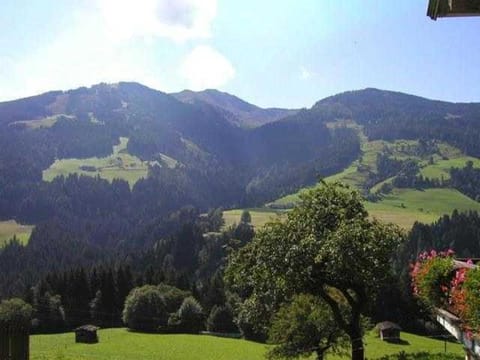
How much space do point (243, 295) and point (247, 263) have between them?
102786 millimetres

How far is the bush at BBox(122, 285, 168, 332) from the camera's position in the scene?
12056 cm

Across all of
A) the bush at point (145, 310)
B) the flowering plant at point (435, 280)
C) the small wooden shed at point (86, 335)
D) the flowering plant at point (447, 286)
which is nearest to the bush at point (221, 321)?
the bush at point (145, 310)

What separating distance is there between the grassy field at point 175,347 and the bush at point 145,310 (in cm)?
338

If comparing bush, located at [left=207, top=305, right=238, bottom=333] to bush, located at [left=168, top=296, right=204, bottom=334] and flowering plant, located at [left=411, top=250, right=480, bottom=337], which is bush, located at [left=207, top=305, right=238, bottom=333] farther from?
flowering plant, located at [left=411, top=250, right=480, bottom=337]

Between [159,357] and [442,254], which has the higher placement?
[442,254]

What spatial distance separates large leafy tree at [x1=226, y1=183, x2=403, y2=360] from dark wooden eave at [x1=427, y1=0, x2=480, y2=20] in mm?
14099

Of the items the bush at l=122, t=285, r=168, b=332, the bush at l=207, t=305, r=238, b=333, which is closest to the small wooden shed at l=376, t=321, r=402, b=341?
the bush at l=207, t=305, r=238, b=333

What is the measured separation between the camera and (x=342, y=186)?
2767 cm

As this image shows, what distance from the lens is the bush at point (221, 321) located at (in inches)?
4961

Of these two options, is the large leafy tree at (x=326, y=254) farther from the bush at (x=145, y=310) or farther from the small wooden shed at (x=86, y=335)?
the bush at (x=145, y=310)

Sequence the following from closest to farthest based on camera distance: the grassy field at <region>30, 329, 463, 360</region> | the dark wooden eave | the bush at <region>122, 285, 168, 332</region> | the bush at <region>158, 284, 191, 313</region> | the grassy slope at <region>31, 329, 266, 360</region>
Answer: the dark wooden eave → the grassy slope at <region>31, 329, 266, 360</region> → the grassy field at <region>30, 329, 463, 360</region> → the bush at <region>122, 285, 168, 332</region> → the bush at <region>158, 284, 191, 313</region>

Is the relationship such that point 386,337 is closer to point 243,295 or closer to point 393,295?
point 393,295

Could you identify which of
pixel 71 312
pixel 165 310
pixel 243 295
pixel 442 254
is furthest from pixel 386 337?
pixel 442 254

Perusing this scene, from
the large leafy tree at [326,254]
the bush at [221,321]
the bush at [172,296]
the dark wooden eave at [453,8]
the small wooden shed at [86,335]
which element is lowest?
the bush at [221,321]
